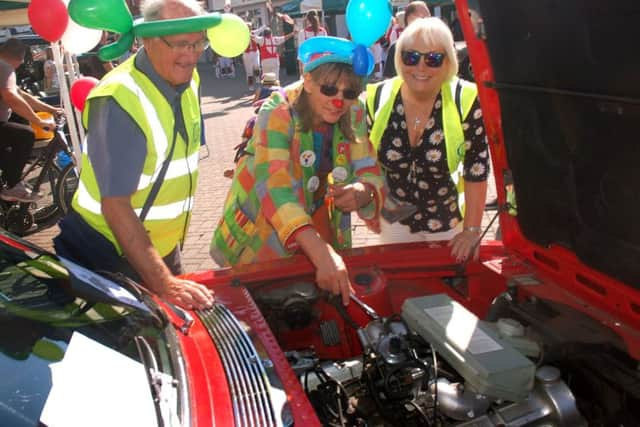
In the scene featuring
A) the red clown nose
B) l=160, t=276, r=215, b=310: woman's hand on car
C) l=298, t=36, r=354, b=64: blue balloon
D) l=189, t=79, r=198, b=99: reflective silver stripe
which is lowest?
l=160, t=276, r=215, b=310: woman's hand on car

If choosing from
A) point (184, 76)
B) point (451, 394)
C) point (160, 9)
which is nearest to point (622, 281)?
point (451, 394)

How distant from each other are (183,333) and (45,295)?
40 cm

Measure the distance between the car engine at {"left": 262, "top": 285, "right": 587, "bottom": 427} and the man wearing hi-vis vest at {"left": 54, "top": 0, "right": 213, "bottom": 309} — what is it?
21.9 inches

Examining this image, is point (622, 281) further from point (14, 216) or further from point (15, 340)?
point (14, 216)

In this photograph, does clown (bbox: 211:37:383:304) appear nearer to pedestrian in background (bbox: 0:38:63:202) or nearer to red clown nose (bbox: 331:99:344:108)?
red clown nose (bbox: 331:99:344:108)

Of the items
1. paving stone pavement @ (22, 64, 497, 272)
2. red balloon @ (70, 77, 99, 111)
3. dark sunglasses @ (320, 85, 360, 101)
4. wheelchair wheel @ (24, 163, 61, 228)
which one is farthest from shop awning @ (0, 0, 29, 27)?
dark sunglasses @ (320, 85, 360, 101)

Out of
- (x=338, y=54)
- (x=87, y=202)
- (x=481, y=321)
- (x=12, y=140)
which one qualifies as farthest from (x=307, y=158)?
(x=12, y=140)

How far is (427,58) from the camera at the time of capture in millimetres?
2574

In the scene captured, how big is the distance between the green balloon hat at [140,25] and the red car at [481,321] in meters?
0.83

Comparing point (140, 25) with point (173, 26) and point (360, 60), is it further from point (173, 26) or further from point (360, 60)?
point (360, 60)

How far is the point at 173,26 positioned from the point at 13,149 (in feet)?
14.1

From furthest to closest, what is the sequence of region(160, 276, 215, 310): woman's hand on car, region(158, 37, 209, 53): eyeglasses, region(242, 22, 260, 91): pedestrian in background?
region(242, 22, 260, 91): pedestrian in background < region(158, 37, 209, 53): eyeglasses < region(160, 276, 215, 310): woman's hand on car

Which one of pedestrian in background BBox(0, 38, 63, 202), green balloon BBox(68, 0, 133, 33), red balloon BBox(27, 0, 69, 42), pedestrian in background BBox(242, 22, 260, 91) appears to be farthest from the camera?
pedestrian in background BBox(242, 22, 260, 91)

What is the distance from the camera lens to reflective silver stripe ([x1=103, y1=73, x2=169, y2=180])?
2.01m
